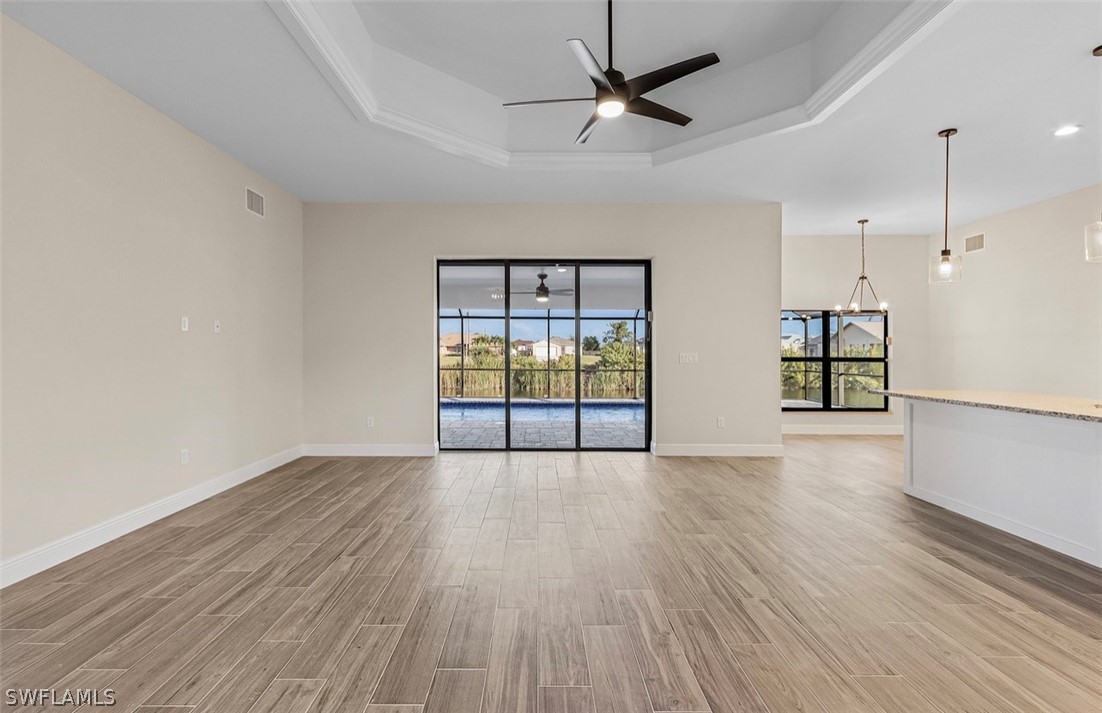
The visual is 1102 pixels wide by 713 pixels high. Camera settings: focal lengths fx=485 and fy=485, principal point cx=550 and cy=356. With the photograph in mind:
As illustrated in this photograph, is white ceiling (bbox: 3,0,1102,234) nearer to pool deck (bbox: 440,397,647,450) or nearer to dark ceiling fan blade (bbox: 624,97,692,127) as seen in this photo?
dark ceiling fan blade (bbox: 624,97,692,127)

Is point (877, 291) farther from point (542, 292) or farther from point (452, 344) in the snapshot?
point (452, 344)

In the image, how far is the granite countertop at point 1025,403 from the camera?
110 inches

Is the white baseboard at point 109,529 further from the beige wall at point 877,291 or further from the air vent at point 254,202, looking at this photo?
the beige wall at point 877,291

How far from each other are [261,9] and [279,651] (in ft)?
10.2

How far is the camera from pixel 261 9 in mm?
2549

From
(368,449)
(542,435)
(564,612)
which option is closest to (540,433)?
(542,435)

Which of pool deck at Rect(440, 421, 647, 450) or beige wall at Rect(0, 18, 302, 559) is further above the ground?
beige wall at Rect(0, 18, 302, 559)

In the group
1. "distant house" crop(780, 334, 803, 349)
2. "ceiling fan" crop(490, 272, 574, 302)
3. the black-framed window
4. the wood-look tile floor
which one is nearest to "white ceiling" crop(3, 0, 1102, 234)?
"ceiling fan" crop(490, 272, 574, 302)

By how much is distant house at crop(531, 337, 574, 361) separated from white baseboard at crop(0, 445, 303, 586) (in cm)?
329

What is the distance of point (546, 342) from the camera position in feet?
20.2

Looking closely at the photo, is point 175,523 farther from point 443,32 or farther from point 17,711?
point 443,32

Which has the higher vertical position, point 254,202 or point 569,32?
point 569,32

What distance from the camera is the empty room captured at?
201 centimetres

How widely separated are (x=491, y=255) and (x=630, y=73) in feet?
8.44
